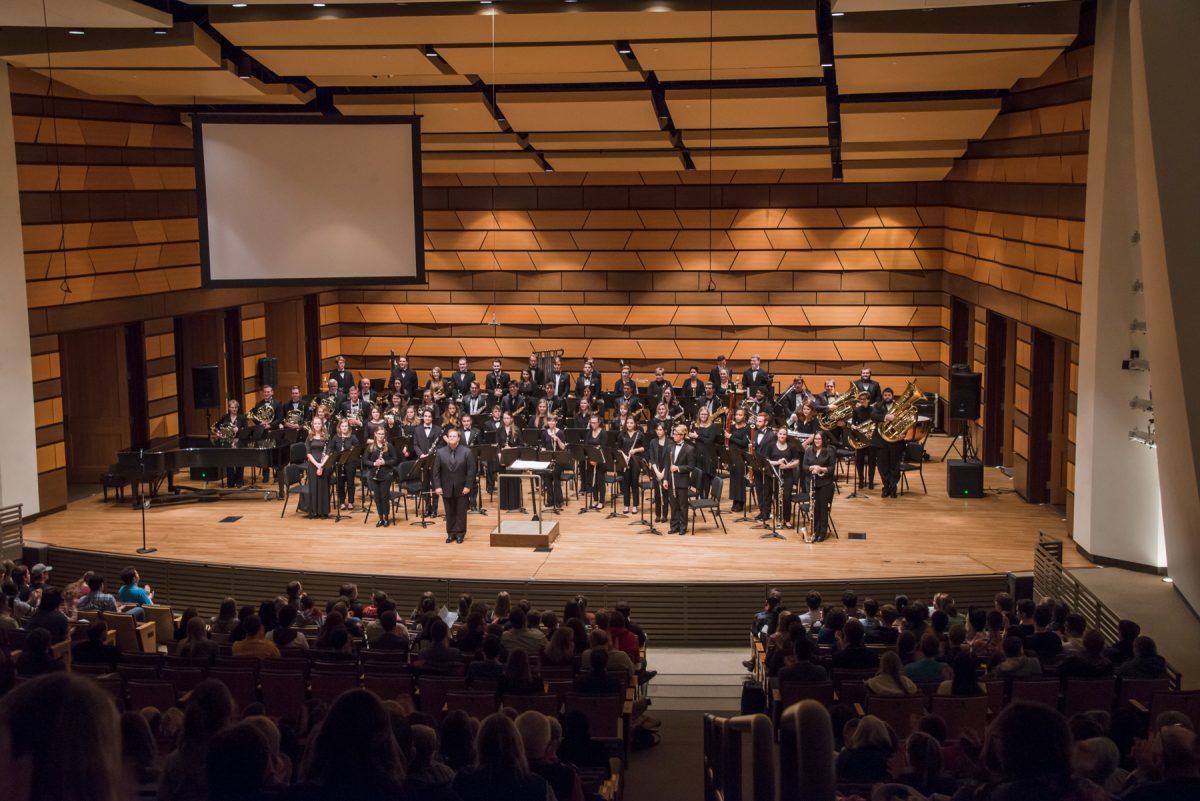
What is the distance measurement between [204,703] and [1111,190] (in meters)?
9.40

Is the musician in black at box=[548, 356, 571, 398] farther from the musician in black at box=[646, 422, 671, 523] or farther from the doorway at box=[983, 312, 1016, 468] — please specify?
the doorway at box=[983, 312, 1016, 468]

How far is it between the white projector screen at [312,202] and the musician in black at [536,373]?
6448 mm

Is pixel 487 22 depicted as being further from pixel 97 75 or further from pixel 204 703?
pixel 204 703

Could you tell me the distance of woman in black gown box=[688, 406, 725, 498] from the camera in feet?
43.8

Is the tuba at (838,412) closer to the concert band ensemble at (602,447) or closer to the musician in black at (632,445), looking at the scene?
the concert band ensemble at (602,447)

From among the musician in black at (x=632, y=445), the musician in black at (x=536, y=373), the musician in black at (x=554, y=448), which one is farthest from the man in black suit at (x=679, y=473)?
the musician in black at (x=536, y=373)

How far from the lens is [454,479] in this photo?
41.4 feet

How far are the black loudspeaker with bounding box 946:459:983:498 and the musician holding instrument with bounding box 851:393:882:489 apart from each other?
1.06 m

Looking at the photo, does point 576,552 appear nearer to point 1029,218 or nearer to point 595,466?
point 595,466

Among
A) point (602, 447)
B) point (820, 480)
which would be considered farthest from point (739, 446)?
point (602, 447)

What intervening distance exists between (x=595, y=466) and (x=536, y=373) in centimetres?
416

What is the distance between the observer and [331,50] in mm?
12562

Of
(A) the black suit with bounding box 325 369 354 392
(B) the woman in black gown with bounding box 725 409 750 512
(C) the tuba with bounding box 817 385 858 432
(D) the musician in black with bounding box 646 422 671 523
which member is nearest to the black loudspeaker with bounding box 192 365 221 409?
(A) the black suit with bounding box 325 369 354 392

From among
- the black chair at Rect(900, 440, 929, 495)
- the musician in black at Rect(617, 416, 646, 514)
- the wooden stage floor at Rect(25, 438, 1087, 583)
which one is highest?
the musician in black at Rect(617, 416, 646, 514)
